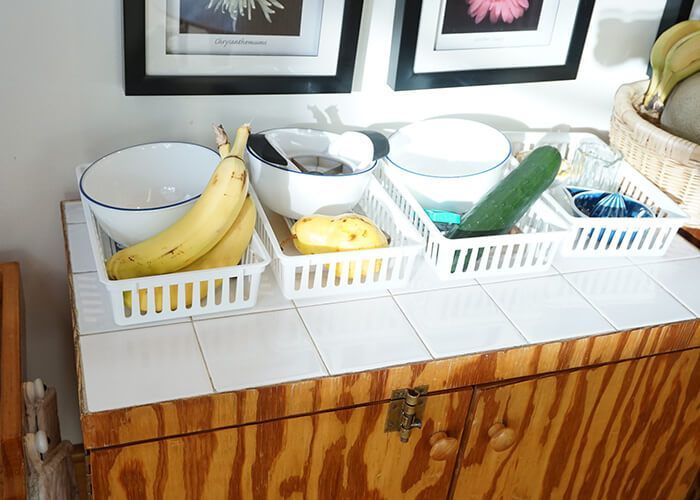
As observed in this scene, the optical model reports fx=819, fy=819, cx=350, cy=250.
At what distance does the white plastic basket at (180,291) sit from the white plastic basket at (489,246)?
0.27 meters

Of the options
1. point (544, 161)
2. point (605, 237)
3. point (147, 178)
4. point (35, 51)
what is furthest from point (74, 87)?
point (605, 237)

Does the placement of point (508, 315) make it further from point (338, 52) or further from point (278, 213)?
point (338, 52)

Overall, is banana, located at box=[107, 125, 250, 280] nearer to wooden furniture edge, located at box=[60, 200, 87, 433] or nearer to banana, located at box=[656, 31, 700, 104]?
wooden furniture edge, located at box=[60, 200, 87, 433]

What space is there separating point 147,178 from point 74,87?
0.18 m

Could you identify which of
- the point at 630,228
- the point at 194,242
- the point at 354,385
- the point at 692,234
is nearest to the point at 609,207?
the point at 630,228

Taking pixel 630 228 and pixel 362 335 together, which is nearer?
pixel 362 335

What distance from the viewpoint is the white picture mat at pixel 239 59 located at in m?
1.27

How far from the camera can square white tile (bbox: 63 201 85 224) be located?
133 cm

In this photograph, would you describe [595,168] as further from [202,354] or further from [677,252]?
[202,354]

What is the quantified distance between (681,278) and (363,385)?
0.60 m

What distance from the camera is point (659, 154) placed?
1426 mm

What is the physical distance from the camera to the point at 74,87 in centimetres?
129

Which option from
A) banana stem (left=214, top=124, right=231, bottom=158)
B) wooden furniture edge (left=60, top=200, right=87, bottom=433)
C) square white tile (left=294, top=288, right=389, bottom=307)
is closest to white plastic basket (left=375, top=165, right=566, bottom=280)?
square white tile (left=294, top=288, right=389, bottom=307)

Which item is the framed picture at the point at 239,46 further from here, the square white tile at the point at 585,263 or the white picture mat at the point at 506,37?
the square white tile at the point at 585,263
